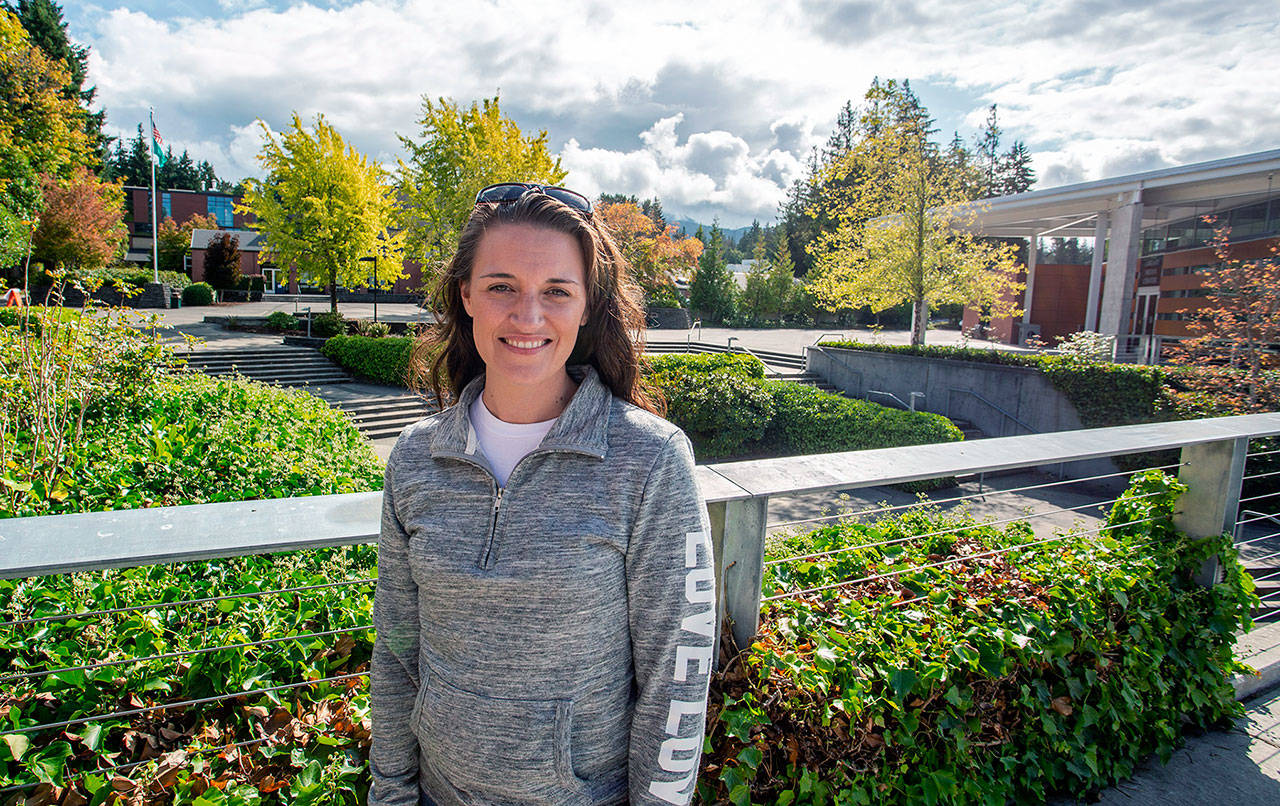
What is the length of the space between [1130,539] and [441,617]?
2845mm

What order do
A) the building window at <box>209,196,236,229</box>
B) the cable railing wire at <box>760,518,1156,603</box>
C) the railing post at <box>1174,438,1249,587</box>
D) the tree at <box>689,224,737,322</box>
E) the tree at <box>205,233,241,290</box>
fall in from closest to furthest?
the cable railing wire at <box>760,518,1156,603</box> < the railing post at <box>1174,438,1249,587</box> < the tree at <box>689,224,737,322</box> < the tree at <box>205,233,241,290</box> < the building window at <box>209,196,236,229</box>

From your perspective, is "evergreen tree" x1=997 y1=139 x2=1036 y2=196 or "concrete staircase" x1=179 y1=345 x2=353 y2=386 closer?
"concrete staircase" x1=179 y1=345 x2=353 y2=386

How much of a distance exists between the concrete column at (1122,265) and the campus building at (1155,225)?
0.02 metres

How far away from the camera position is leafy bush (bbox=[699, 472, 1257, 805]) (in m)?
1.87

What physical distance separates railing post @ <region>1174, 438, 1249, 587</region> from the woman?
2.62 metres

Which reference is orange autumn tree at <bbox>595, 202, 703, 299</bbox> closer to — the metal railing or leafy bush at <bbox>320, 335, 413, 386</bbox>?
leafy bush at <bbox>320, 335, 413, 386</bbox>

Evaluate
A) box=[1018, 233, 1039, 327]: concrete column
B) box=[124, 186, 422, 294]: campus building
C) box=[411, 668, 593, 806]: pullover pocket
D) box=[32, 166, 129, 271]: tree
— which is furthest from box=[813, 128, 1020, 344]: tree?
box=[32, 166, 129, 271]: tree

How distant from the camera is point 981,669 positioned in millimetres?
2104

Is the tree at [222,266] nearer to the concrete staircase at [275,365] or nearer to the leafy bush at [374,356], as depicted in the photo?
the concrete staircase at [275,365]

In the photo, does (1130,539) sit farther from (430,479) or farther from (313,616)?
(313,616)

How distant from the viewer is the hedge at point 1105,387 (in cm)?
1314

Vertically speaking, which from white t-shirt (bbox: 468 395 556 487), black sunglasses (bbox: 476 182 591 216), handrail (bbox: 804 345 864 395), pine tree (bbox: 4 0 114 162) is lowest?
handrail (bbox: 804 345 864 395)

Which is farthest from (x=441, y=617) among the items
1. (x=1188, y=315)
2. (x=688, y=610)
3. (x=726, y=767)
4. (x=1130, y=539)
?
(x=1188, y=315)

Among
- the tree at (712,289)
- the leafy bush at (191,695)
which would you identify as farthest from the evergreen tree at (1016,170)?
the leafy bush at (191,695)
